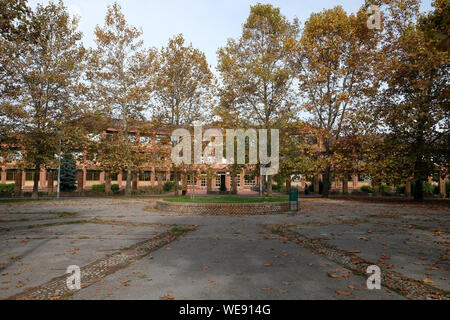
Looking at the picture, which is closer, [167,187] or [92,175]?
[167,187]

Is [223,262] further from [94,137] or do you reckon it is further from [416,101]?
[94,137]

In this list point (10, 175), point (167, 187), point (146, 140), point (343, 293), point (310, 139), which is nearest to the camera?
point (343, 293)

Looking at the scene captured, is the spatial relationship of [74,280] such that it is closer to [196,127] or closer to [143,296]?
[143,296]

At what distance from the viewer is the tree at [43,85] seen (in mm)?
21094

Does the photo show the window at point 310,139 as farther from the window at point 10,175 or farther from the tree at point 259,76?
the window at point 10,175

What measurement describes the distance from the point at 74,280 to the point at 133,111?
83.8 ft

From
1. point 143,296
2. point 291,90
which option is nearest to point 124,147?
point 291,90

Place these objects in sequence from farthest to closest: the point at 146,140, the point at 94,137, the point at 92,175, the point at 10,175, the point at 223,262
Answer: the point at 92,175 → the point at 10,175 → the point at 146,140 → the point at 94,137 → the point at 223,262

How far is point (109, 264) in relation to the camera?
5176 millimetres

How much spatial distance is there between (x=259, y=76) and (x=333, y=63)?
7.44 meters

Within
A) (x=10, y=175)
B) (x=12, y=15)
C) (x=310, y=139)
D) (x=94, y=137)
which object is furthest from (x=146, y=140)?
(x=10, y=175)

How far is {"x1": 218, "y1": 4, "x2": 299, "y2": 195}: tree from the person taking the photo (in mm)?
24245

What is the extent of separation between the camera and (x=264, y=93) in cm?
2484
